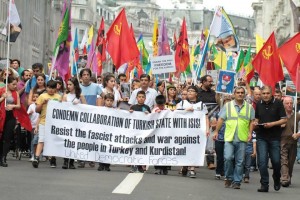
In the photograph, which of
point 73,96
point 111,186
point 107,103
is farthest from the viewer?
point 73,96

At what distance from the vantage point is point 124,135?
19234mm

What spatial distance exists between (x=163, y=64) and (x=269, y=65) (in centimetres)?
243

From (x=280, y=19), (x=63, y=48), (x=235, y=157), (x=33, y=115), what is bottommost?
(x=235, y=157)

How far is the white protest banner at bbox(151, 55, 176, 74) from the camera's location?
25625 millimetres

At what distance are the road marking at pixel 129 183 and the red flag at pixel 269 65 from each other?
258 inches

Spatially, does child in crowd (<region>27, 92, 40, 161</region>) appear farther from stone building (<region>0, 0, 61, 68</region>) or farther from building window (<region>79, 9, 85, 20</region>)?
building window (<region>79, 9, 85, 20</region>)

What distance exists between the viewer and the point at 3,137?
1923 centimetres

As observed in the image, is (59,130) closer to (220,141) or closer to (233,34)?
(220,141)

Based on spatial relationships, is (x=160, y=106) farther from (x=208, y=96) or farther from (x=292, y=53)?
(x=292, y=53)

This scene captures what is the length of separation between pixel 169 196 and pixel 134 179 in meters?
2.53

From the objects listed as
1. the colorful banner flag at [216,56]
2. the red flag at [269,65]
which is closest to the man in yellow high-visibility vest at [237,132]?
the red flag at [269,65]

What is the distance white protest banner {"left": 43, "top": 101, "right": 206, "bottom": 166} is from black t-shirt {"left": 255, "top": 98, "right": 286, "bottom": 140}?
1983 millimetres

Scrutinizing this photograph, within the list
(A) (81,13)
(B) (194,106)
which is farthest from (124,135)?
(A) (81,13)

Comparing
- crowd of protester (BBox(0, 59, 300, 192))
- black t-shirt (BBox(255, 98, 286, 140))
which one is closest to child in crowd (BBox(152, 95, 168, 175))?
crowd of protester (BBox(0, 59, 300, 192))
